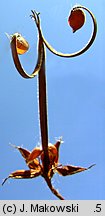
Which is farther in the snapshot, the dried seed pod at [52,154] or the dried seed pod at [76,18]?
the dried seed pod at [52,154]

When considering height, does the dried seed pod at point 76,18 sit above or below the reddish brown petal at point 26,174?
above

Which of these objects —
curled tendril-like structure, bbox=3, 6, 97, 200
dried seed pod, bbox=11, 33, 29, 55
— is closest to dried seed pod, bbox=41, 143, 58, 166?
curled tendril-like structure, bbox=3, 6, 97, 200

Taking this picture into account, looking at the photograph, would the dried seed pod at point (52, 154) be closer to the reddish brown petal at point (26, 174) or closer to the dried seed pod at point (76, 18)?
the reddish brown petal at point (26, 174)

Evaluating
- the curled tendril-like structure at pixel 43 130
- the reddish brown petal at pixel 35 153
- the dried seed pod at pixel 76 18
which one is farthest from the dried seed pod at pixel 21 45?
the reddish brown petal at pixel 35 153

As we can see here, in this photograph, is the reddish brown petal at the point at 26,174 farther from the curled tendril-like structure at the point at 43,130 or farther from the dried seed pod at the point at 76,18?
the dried seed pod at the point at 76,18

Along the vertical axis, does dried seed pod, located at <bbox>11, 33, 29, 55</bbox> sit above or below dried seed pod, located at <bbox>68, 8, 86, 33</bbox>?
below

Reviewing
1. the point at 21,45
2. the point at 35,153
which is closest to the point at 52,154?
the point at 35,153

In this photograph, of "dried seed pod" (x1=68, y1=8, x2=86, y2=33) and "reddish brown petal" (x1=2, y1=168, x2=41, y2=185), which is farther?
"reddish brown petal" (x1=2, y1=168, x2=41, y2=185)

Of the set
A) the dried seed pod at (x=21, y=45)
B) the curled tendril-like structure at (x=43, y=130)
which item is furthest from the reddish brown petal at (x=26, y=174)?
the dried seed pod at (x=21, y=45)

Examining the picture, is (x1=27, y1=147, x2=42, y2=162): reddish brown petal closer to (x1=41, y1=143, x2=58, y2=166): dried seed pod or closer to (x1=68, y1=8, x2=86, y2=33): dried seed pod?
(x1=41, y1=143, x2=58, y2=166): dried seed pod

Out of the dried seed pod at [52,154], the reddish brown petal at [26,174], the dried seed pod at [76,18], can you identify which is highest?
the dried seed pod at [76,18]
